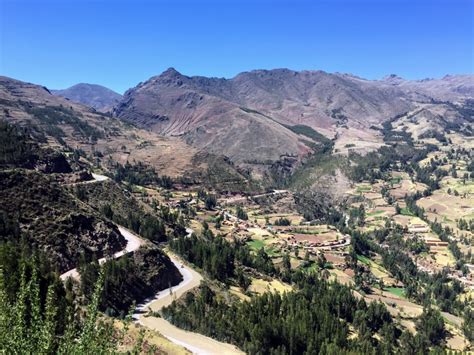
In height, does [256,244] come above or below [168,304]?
below

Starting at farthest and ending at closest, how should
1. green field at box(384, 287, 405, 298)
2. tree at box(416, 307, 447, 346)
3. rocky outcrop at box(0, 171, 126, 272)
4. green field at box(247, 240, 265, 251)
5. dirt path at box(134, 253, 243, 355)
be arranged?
green field at box(247, 240, 265, 251)
green field at box(384, 287, 405, 298)
tree at box(416, 307, 447, 346)
rocky outcrop at box(0, 171, 126, 272)
dirt path at box(134, 253, 243, 355)

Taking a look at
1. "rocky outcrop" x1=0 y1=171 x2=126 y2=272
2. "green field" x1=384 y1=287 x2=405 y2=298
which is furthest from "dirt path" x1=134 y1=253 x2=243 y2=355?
"green field" x1=384 y1=287 x2=405 y2=298

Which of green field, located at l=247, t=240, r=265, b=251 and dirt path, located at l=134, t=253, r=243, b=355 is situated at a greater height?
dirt path, located at l=134, t=253, r=243, b=355

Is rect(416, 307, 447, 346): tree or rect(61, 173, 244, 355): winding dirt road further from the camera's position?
rect(416, 307, 447, 346): tree

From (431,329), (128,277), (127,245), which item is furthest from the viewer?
(431,329)

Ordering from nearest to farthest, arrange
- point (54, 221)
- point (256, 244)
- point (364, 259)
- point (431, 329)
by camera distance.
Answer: point (54, 221)
point (431, 329)
point (256, 244)
point (364, 259)

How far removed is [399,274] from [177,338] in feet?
403

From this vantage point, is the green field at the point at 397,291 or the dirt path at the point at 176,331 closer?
the dirt path at the point at 176,331

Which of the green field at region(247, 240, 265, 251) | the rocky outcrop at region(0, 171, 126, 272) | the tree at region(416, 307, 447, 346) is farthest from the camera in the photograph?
the green field at region(247, 240, 265, 251)

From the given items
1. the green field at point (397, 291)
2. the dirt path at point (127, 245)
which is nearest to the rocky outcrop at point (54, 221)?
the dirt path at point (127, 245)

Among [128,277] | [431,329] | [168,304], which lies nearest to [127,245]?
[128,277]

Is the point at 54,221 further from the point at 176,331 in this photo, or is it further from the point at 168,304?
the point at 176,331

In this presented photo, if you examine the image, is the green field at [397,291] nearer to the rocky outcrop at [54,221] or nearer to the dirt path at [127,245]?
the dirt path at [127,245]

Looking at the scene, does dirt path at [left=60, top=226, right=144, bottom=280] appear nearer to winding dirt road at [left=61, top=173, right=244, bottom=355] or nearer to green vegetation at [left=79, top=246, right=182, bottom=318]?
winding dirt road at [left=61, top=173, right=244, bottom=355]
